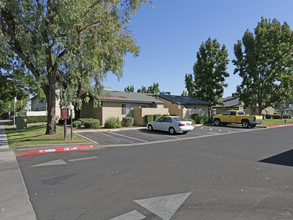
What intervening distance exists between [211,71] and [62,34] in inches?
1031

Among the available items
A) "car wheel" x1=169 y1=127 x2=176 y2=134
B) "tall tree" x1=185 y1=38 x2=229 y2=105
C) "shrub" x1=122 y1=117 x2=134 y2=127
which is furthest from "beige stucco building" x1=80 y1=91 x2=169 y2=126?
"tall tree" x1=185 y1=38 x2=229 y2=105

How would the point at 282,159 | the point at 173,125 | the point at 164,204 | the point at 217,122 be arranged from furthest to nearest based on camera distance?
the point at 217,122 < the point at 173,125 < the point at 282,159 < the point at 164,204

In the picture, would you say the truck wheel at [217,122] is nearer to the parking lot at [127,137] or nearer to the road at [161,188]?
the parking lot at [127,137]

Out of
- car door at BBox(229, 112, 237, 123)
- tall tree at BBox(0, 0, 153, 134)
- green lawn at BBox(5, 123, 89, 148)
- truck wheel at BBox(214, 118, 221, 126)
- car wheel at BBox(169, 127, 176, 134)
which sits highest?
tall tree at BBox(0, 0, 153, 134)

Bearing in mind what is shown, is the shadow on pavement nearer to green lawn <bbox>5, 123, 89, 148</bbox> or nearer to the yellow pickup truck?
green lawn <bbox>5, 123, 89, 148</bbox>

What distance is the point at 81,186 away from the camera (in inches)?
193

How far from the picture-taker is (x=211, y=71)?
32.2m

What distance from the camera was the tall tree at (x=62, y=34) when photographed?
1106 centimetres

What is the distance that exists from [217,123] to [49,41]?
21653mm

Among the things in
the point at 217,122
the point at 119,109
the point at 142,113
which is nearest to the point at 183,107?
the point at 217,122

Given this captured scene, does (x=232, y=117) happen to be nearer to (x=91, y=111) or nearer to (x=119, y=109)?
(x=119, y=109)

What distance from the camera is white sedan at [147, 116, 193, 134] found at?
15.7 metres

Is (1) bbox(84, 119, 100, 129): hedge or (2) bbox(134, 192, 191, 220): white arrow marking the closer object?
(2) bbox(134, 192, 191, 220): white arrow marking

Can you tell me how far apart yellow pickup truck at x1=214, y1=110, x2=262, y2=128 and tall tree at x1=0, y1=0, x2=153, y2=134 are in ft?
52.8
